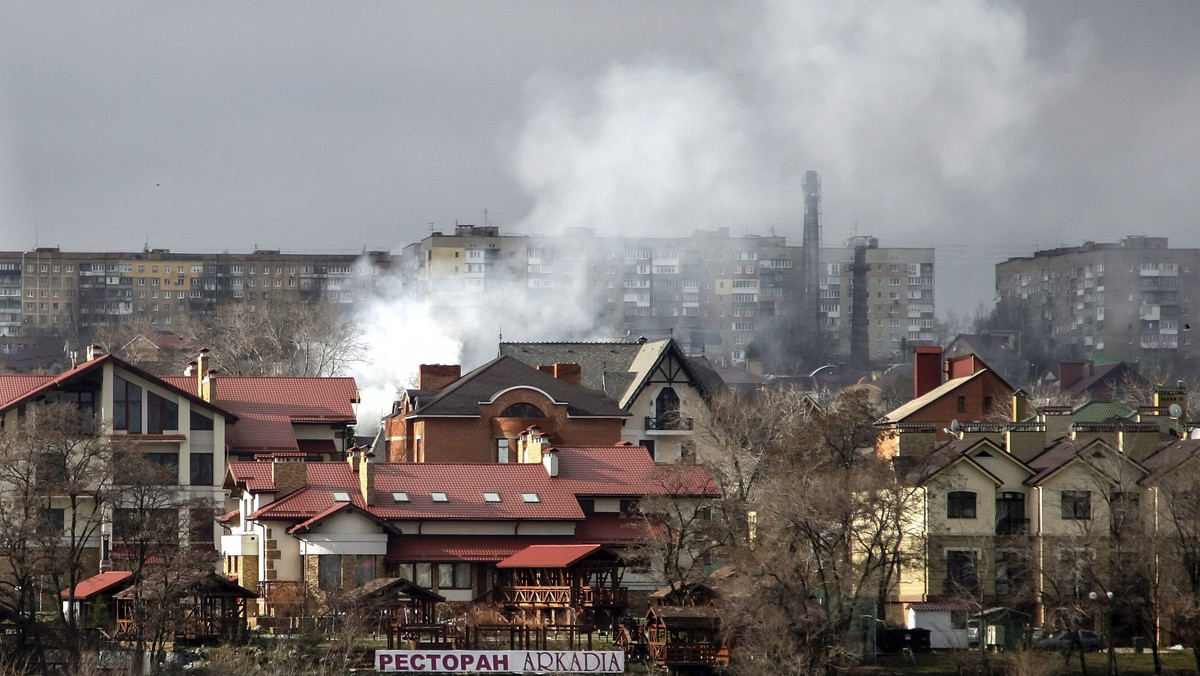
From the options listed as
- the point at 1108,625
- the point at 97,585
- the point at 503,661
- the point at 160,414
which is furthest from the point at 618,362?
the point at 503,661

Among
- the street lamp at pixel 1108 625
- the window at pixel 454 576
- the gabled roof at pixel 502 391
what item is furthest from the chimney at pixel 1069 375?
the window at pixel 454 576

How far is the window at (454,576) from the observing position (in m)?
68.2

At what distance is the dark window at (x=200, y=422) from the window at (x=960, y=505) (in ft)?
98.3

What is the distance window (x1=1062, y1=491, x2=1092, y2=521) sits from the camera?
231 feet

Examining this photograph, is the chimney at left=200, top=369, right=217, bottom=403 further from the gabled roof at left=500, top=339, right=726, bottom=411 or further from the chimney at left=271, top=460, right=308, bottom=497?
the gabled roof at left=500, top=339, right=726, bottom=411

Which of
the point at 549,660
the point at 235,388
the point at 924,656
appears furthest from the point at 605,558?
the point at 235,388

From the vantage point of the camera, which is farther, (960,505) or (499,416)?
(499,416)

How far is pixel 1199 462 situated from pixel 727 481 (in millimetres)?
18605

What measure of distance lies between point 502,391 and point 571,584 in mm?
24311

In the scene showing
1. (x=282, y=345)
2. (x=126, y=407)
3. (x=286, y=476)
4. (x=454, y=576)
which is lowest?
(x=454, y=576)

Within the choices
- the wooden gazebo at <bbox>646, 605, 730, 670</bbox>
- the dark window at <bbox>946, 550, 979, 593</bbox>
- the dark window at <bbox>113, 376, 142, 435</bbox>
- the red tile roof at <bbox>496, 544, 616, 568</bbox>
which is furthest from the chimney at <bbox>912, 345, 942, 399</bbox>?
the wooden gazebo at <bbox>646, 605, 730, 670</bbox>

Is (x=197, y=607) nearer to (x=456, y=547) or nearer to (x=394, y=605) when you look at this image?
(x=394, y=605)

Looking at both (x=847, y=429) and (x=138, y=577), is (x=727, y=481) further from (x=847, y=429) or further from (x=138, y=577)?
(x=138, y=577)

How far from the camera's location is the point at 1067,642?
64688mm
